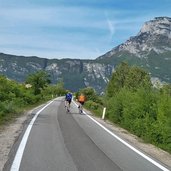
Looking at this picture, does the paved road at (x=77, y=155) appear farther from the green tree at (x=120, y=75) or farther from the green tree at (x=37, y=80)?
the green tree at (x=37, y=80)

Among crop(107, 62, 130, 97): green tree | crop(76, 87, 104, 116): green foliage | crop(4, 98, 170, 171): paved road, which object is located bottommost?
crop(76, 87, 104, 116): green foliage

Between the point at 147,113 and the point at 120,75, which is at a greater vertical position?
the point at 120,75

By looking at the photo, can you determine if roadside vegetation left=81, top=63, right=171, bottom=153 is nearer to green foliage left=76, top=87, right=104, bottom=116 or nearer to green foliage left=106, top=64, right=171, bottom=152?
green foliage left=106, top=64, right=171, bottom=152

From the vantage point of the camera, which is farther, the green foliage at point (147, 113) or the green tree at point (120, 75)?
the green tree at point (120, 75)

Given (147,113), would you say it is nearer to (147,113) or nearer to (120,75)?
(147,113)

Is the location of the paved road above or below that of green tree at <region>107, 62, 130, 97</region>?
below

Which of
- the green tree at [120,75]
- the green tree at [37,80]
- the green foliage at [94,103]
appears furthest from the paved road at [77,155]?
the green tree at [37,80]

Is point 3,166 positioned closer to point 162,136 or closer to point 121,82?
point 162,136

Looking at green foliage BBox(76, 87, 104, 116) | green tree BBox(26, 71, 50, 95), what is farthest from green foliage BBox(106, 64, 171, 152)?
green tree BBox(26, 71, 50, 95)

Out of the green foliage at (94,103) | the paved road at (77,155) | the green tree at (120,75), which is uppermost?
the green tree at (120,75)

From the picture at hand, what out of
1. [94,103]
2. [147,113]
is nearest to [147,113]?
[147,113]

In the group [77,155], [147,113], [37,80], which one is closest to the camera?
[77,155]

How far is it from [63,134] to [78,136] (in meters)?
0.69

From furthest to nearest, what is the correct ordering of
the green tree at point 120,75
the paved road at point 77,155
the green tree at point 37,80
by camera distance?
the green tree at point 37,80 < the green tree at point 120,75 < the paved road at point 77,155
